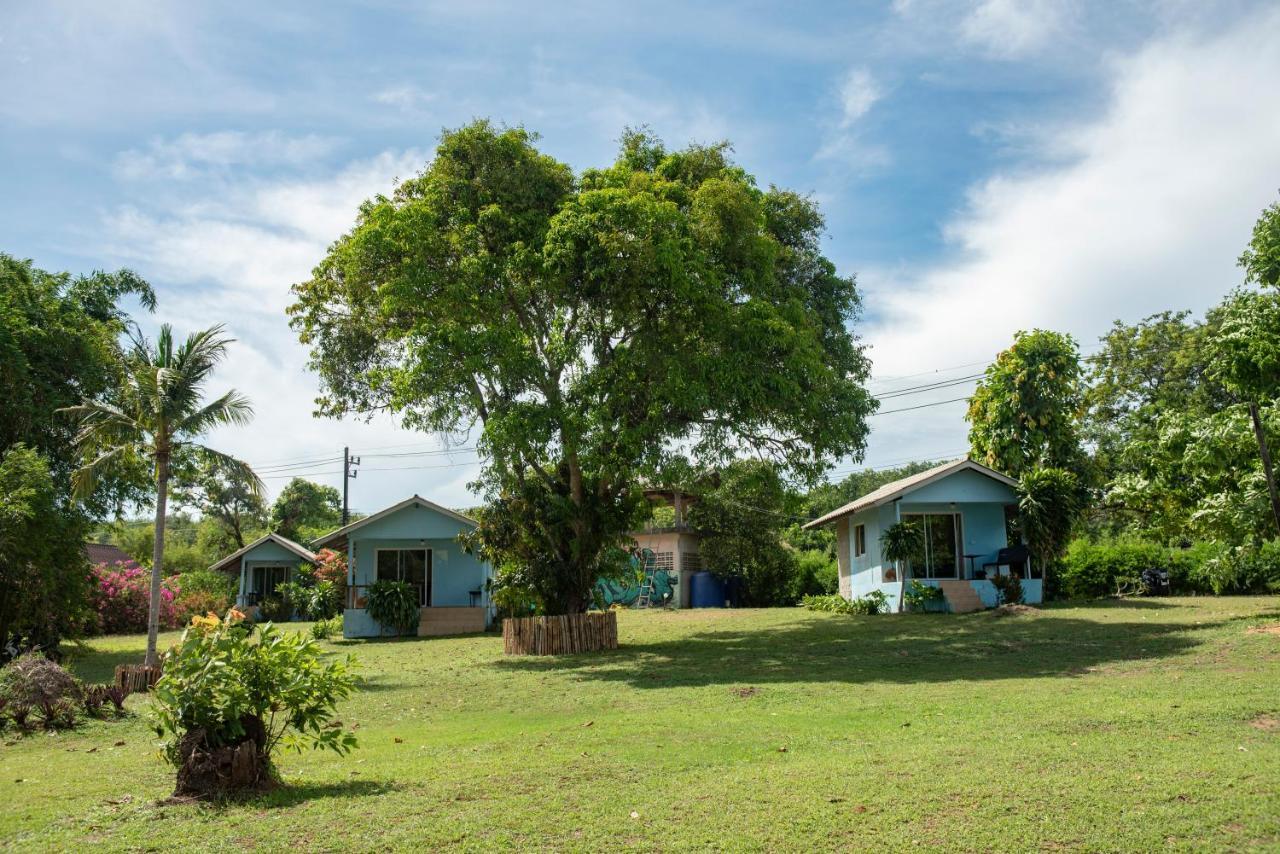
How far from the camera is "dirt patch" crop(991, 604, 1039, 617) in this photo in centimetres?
2222

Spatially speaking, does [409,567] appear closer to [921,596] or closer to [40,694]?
[921,596]

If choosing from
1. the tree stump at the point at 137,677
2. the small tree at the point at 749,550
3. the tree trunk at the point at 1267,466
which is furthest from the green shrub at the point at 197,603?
the tree trunk at the point at 1267,466

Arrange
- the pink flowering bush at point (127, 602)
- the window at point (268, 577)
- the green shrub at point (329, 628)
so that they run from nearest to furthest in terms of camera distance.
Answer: the green shrub at point (329, 628) → the pink flowering bush at point (127, 602) → the window at point (268, 577)

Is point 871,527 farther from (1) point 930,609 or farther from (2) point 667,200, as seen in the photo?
(2) point 667,200

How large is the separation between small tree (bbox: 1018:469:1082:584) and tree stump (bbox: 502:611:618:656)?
1179cm

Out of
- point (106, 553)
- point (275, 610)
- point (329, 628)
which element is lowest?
point (329, 628)

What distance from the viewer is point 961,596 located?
24719mm

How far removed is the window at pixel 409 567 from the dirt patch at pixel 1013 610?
55.3ft

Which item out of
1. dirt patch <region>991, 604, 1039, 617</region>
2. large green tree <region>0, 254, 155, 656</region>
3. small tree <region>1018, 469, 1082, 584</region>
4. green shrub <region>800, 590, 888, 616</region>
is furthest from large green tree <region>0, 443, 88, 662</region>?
small tree <region>1018, 469, 1082, 584</region>

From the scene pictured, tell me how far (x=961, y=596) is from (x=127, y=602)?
95.3ft

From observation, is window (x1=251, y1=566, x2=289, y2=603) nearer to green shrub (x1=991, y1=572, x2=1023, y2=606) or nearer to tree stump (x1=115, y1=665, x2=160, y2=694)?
tree stump (x1=115, y1=665, x2=160, y2=694)

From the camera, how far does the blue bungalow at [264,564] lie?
39312 mm

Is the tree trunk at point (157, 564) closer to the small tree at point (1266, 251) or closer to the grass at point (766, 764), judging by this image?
the grass at point (766, 764)

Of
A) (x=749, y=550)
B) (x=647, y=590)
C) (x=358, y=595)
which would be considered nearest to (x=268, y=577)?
(x=358, y=595)
